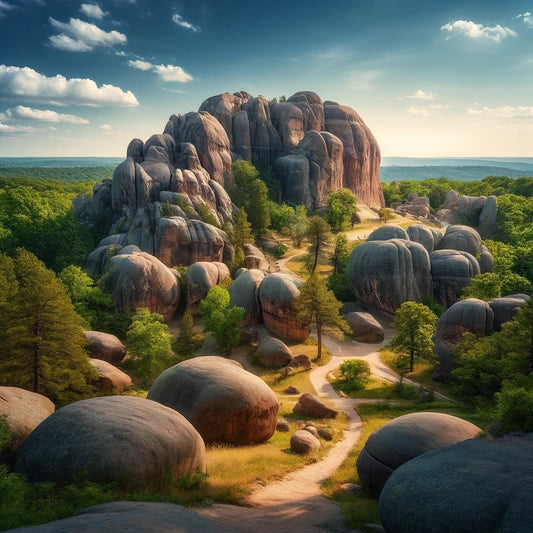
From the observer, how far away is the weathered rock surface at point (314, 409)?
23953mm

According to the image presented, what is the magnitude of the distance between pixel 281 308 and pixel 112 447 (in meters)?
27.3

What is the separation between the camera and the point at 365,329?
128 ft

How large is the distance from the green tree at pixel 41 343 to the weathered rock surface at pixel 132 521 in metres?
13.8

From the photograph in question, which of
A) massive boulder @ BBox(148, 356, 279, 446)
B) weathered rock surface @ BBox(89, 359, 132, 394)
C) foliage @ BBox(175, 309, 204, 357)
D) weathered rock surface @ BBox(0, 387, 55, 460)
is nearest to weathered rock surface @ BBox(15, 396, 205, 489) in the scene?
weathered rock surface @ BBox(0, 387, 55, 460)

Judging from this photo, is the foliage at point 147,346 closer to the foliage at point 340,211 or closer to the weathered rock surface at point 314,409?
the weathered rock surface at point 314,409

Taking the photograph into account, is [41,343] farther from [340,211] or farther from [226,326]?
[340,211]

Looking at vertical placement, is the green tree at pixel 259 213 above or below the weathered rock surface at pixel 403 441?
above

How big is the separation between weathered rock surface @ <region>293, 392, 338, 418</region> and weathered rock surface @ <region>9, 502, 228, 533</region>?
16510 mm

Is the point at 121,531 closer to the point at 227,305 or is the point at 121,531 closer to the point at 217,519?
the point at 217,519

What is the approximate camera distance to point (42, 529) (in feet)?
22.1

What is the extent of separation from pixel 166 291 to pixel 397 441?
109 ft

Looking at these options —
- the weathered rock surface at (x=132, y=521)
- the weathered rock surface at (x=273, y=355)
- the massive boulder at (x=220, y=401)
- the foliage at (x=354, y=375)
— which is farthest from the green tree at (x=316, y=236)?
the weathered rock surface at (x=132, y=521)

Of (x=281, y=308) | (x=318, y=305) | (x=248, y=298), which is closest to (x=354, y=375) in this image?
(x=318, y=305)

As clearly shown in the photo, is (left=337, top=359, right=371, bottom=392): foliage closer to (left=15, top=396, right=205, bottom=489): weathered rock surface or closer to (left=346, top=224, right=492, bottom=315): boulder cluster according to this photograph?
(left=346, top=224, right=492, bottom=315): boulder cluster
